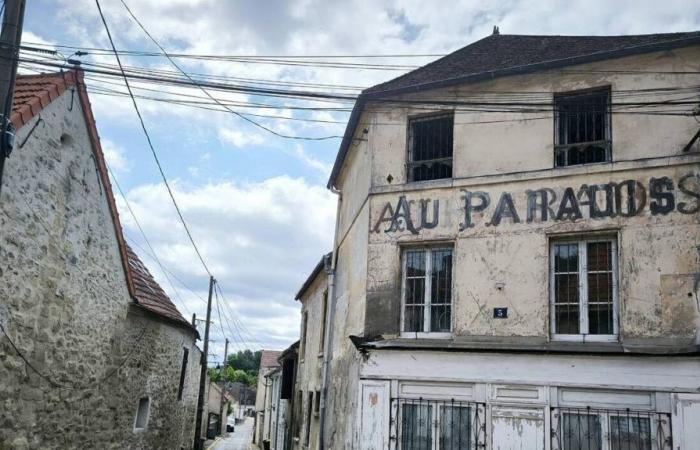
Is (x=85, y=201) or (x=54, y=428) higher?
(x=85, y=201)

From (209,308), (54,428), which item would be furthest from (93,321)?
(209,308)

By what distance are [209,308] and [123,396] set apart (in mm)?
15653

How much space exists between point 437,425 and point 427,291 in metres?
2.23

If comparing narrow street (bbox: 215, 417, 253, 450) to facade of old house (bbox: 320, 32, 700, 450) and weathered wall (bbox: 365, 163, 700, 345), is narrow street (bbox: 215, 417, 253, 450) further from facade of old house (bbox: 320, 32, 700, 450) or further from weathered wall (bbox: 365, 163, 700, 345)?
weathered wall (bbox: 365, 163, 700, 345)

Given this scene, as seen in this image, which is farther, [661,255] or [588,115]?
[588,115]

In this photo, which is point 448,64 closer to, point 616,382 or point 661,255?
point 661,255

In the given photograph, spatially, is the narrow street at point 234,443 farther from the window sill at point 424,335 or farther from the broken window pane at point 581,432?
the broken window pane at point 581,432

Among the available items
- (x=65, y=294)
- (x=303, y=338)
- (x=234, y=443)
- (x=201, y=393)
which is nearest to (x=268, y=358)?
(x=234, y=443)

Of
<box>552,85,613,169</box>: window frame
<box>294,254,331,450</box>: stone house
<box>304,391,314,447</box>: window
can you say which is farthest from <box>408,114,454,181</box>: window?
<box>304,391,314,447</box>: window

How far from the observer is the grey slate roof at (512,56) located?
10344 millimetres

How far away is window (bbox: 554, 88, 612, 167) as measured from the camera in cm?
1051

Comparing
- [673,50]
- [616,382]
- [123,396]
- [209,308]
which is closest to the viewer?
[616,382]

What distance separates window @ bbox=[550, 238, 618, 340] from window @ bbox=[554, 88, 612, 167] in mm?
1456

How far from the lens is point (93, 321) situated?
510 inches
